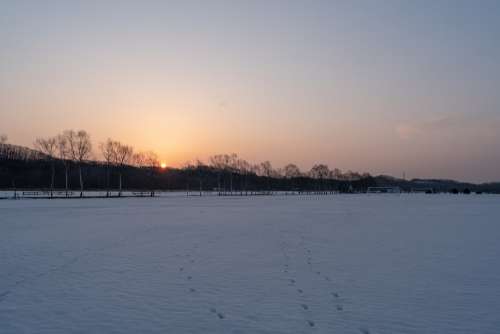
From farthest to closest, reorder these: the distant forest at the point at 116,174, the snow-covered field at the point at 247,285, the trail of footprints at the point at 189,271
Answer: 1. the distant forest at the point at 116,174
2. the trail of footprints at the point at 189,271
3. the snow-covered field at the point at 247,285

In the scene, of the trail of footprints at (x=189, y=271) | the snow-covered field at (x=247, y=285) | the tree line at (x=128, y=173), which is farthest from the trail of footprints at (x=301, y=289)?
the tree line at (x=128, y=173)

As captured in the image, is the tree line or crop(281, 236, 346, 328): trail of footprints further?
the tree line

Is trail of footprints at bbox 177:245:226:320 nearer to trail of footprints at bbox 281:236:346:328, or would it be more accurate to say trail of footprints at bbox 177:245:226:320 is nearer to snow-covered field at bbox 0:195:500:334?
snow-covered field at bbox 0:195:500:334

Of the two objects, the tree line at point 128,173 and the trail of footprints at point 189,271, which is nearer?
the trail of footprints at point 189,271

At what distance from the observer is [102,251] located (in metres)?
12.2

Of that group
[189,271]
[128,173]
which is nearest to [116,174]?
[128,173]

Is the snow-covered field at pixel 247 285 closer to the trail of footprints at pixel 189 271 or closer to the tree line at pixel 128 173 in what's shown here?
the trail of footprints at pixel 189 271


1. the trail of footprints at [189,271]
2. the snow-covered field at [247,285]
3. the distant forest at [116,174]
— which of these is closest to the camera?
the snow-covered field at [247,285]

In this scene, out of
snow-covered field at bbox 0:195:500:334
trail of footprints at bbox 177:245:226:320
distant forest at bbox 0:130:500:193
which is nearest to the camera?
snow-covered field at bbox 0:195:500:334

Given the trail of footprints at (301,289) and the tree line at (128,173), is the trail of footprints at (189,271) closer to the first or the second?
the trail of footprints at (301,289)

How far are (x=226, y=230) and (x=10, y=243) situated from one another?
842 cm

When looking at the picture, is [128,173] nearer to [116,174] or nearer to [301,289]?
[116,174]

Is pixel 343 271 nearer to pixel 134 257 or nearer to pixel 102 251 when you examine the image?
pixel 134 257

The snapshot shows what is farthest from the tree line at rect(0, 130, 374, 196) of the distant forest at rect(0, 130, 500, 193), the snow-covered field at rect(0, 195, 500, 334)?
the snow-covered field at rect(0, 195, 500, 334)
